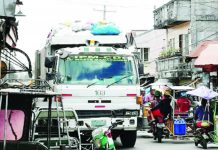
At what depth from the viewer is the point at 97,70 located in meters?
15.0

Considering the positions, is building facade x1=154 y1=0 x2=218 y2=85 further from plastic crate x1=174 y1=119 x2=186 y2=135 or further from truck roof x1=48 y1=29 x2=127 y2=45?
truck roof x1=48 y1=29 x2=127 y2=45

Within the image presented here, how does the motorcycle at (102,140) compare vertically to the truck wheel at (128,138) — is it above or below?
above

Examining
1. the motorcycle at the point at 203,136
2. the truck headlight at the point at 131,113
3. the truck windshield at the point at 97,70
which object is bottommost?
the motorcycle at the point at 203,136

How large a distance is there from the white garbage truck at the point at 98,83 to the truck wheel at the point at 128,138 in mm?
867

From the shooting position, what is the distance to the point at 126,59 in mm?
15227

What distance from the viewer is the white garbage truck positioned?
14742 millimetres

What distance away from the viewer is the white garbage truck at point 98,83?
14742 mm

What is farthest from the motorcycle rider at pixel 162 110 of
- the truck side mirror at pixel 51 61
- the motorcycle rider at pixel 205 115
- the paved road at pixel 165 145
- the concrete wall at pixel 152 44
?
the concrete wall at pixel 152 44

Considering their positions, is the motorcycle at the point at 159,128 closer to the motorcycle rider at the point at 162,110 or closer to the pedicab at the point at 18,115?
the motorcycle rider at the point at 162,110

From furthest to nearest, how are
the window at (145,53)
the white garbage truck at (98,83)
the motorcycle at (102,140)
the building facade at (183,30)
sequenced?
the window at (145,53) → the building facade at (183,30) → the white garbage truck at (98,83) → the motorcycle at (102,140)

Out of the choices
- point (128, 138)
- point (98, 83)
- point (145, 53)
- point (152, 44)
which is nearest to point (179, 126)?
point (128, 138)

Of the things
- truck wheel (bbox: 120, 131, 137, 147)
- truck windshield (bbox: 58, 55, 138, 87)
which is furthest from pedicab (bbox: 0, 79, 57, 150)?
truck wheel (bbox: 120, 131, 137, 147)

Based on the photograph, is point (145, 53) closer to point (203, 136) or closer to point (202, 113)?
point (202, 113)

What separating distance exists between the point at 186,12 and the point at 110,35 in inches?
1057
